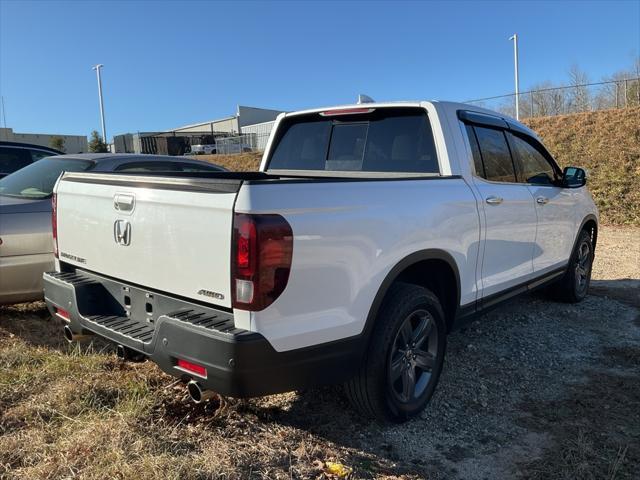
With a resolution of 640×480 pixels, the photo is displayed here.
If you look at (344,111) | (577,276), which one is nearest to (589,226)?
(577,276)

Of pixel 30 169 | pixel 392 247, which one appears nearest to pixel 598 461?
pixel 392 247

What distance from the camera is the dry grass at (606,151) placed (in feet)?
42.7

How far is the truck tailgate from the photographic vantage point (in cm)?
242

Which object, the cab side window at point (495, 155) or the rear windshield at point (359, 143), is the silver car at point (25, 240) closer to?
the rear windshield at point (359, 143)

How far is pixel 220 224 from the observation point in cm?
238

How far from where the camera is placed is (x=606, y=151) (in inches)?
622

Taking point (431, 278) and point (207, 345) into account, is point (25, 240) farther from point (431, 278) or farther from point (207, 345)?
point (431, 278)

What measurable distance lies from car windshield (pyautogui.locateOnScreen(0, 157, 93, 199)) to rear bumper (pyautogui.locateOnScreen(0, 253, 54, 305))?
64 centimetres

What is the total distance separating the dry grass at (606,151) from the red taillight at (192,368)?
12.5 meters

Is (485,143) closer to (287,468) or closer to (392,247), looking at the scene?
(392,247)

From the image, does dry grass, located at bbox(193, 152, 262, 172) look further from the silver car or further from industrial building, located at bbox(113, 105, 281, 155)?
the silver car

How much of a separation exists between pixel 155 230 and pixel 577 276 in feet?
15.9

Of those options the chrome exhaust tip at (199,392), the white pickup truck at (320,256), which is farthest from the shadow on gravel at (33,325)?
the chrome exhaust tip at (199,392)

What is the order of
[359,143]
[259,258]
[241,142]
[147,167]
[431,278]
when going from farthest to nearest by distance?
[241,142] < [147,167] < [359,143] < [431,278] < [259,258]
